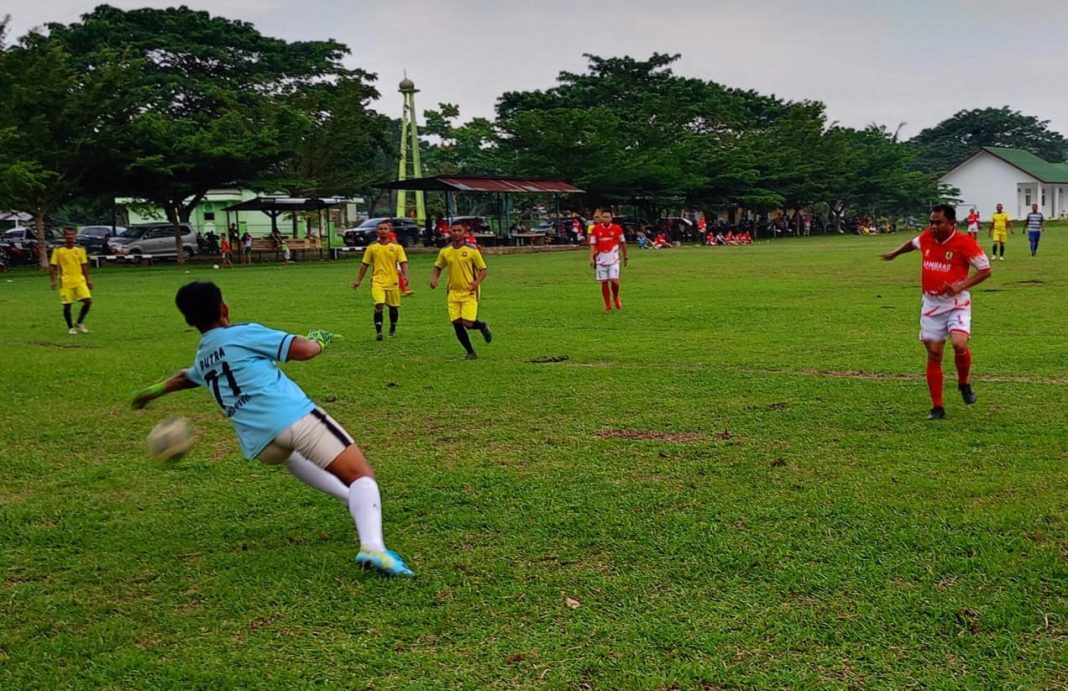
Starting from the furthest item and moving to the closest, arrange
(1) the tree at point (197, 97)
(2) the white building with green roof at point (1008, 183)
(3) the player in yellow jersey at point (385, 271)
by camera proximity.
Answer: (2) the white building with green roof at point (1008, 183) < (1) the tree at point (197, 97) < (3) the player in yellow jersey at point (385, 271)

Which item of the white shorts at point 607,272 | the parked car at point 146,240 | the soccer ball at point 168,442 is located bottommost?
the soccer ball at point 168,442

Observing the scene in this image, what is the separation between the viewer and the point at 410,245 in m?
48.2

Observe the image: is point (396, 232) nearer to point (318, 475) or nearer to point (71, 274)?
point (71, 274)

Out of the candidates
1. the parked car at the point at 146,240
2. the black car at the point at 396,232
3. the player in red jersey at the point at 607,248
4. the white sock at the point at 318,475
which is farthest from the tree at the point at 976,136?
the white sock at the point at 318,475

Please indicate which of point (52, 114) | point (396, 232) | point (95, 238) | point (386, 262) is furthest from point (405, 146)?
point (386, 262)

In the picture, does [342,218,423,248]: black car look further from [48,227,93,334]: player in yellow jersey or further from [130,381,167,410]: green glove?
[130,381,167,410]: green glove

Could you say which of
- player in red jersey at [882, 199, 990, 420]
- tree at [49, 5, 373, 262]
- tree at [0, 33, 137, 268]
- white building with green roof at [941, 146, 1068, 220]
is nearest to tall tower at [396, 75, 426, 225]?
tree at [49, 5, 373, 262]

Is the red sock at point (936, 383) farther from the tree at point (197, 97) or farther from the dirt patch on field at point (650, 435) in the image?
the tree at point (197, 97)

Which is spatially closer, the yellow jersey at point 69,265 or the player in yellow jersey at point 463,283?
the player in yellow jersey at point 463,283

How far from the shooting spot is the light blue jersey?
4.79m

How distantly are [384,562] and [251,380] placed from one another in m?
1.09

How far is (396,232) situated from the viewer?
4678 cm

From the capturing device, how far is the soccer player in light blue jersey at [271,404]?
4.78 metres

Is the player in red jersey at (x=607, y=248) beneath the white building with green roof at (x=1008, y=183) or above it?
beneath
